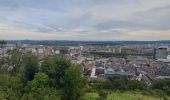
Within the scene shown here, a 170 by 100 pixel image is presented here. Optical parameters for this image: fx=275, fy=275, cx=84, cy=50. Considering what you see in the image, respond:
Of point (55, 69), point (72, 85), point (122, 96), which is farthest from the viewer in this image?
point (122, 96)

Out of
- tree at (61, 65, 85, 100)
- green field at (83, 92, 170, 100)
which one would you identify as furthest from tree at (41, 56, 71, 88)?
green field at (83, 92, 170, 100)

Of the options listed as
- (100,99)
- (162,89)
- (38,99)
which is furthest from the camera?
(162,89)

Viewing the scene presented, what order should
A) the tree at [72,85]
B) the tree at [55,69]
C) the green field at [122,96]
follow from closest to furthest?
the tree at [72,85], the tree at [55,69], the green field at [122,96]

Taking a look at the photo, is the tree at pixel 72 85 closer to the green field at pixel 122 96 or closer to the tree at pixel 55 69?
the tree at pixel 55 69

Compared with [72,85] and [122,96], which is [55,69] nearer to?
[72,85]

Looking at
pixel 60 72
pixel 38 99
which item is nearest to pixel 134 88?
pixel 60 72

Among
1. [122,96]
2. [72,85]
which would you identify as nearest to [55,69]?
[72,85]

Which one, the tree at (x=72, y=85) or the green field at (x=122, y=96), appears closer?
the tree at (x=72, y=85)

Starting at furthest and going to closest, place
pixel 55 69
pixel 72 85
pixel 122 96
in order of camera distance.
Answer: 1. pixel 122 96
2. pixel 55 69
3. pixel 72 85

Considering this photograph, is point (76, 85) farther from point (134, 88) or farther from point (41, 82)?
point (134, 88)

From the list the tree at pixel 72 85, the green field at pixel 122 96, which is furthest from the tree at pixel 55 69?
the green field at pixel 122 96

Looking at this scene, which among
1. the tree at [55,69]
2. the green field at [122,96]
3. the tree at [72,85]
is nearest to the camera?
the tree at [72,85]
